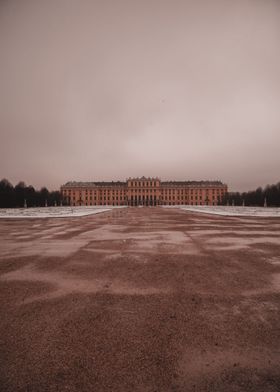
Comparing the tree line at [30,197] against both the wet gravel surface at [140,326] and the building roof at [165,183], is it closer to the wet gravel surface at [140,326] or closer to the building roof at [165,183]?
the building roof at [165,183]

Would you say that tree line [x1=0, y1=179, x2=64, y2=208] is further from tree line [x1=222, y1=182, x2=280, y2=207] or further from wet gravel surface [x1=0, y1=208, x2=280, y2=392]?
wet gravel surface [x1=0, y1=208, x2=280, y2=392]

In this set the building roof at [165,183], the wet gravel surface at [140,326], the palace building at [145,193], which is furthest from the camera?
the building roof at [165,183]

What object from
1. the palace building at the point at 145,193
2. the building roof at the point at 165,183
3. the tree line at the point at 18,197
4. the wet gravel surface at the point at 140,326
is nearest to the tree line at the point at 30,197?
the tree line at the point at 18,197

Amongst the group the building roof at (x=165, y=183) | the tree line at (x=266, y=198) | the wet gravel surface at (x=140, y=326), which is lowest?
the wet gravel surface at (x=140, y=326)

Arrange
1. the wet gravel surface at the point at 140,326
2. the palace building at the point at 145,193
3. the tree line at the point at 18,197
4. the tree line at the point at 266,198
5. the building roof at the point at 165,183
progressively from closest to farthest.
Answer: the wet gravel surface at the point at 140,326
the tree line at the point at 18,197
the tree line at the point at 266,198
the palace building at the point at 145,193
the building roof at the point at 165,183

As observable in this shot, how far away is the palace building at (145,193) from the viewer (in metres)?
147

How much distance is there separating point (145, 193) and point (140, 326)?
142467 mm

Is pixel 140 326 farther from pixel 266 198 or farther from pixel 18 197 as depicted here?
pixel 266 198

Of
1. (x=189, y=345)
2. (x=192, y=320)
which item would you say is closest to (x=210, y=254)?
(x=192, y=320)

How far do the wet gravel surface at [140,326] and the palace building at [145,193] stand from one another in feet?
454

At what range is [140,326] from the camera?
423cm

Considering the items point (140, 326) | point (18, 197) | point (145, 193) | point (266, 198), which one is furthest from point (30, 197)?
point (140, 326)

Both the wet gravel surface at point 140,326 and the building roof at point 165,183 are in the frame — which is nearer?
the wet gravel surface at point 140,326

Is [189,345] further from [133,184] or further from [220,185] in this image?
[220,185]
